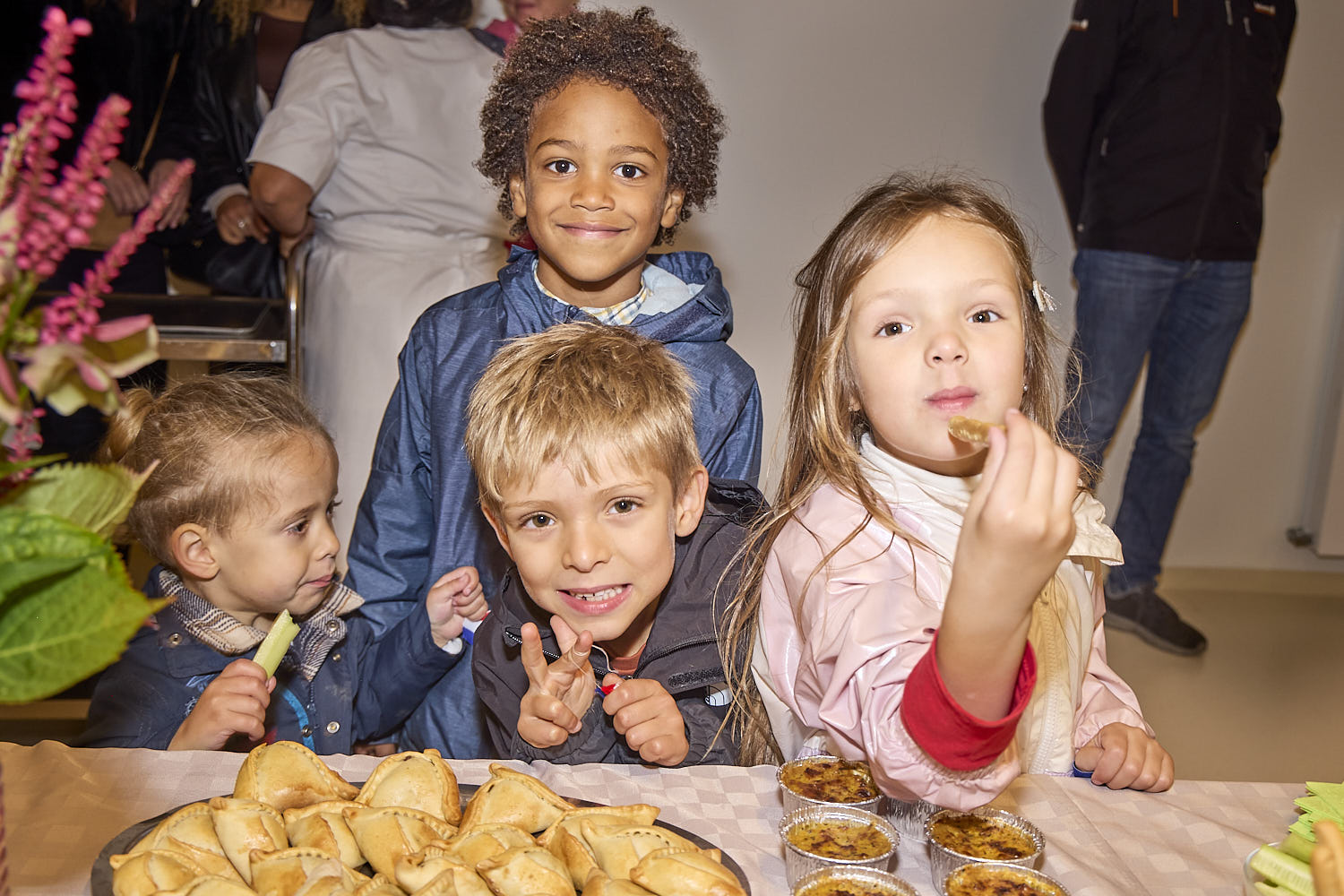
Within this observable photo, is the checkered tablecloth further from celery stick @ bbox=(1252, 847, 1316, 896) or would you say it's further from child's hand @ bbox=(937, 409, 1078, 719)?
child's hand @ bbox=(937, 409, 1078, 719)

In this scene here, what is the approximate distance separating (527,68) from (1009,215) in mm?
780

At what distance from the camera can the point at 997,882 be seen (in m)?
0.80

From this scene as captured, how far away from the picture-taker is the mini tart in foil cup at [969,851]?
83cm

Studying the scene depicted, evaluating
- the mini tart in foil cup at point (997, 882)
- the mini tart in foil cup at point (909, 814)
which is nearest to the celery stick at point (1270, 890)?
the mini tart in foil cup at point (997, 882)

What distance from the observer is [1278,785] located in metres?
1.05

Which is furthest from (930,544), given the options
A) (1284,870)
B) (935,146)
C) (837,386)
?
(935,146)

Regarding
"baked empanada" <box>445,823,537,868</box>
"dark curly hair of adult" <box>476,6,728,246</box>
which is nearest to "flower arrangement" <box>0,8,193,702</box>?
"baked empanada" <box>445,823,537,868</box>

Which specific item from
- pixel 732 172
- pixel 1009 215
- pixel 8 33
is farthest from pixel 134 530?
pixel 732 172

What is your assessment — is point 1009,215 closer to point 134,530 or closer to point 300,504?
point 300,504

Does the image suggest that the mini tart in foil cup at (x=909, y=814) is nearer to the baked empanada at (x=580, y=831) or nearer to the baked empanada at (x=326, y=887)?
the baked empanada at (x=580, y=831)

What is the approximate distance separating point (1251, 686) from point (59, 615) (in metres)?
3.24

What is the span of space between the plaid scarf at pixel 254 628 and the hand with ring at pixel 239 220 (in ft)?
5.29

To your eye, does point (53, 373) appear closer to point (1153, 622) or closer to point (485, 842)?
point (485, 842)

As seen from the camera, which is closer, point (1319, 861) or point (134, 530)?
point (1319, 861)
